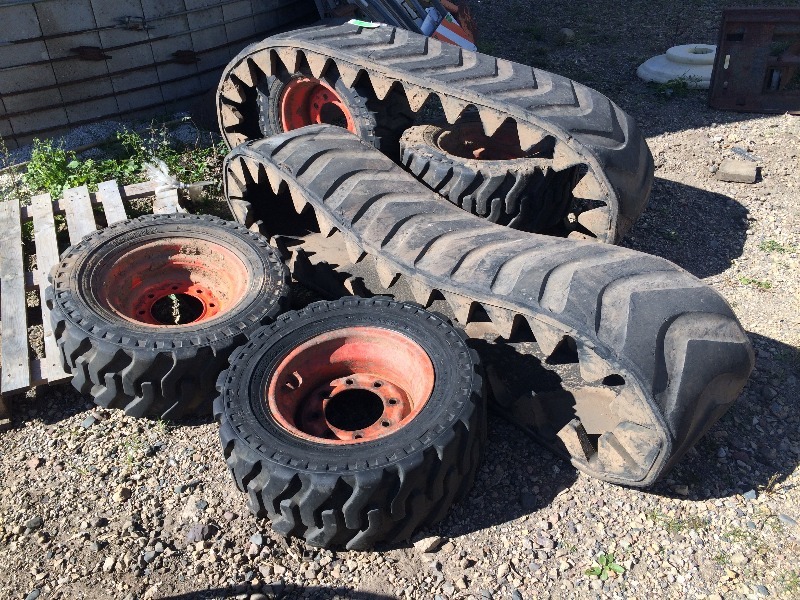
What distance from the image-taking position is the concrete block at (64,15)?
19.9 feet

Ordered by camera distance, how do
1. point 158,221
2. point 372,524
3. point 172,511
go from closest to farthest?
1. point 372,524
2. point 172,511
3. point 158,221

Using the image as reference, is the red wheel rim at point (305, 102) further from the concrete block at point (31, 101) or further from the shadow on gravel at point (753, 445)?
the shadow on gravel at point (753, 445)

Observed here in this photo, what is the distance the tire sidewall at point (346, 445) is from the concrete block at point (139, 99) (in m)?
4.11

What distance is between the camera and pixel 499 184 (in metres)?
4.56

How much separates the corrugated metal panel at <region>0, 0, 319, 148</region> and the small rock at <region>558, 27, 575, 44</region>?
3524mm

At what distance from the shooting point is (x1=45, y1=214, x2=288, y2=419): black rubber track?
11.9ft

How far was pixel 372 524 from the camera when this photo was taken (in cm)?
299

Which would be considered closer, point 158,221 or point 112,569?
point 112,569

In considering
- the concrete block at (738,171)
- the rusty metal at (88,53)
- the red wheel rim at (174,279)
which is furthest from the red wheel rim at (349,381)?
the rusty metal at (88,53)

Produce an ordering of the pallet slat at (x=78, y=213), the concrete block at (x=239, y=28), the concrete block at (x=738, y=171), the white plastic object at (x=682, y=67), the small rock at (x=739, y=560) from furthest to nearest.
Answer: the white plastic object at (x=682, y=67) < the concrete block at (x=239, y=28) < the concrete block at (x=738, y=171) < the pallet slat at (x=78, y=213) < the small rock at (x=739, y=560)

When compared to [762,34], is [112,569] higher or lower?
lower

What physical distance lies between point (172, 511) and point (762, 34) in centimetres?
666

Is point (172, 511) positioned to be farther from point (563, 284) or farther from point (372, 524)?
point (563, 284)

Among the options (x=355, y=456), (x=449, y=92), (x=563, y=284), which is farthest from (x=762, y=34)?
(x=355, y=456)
